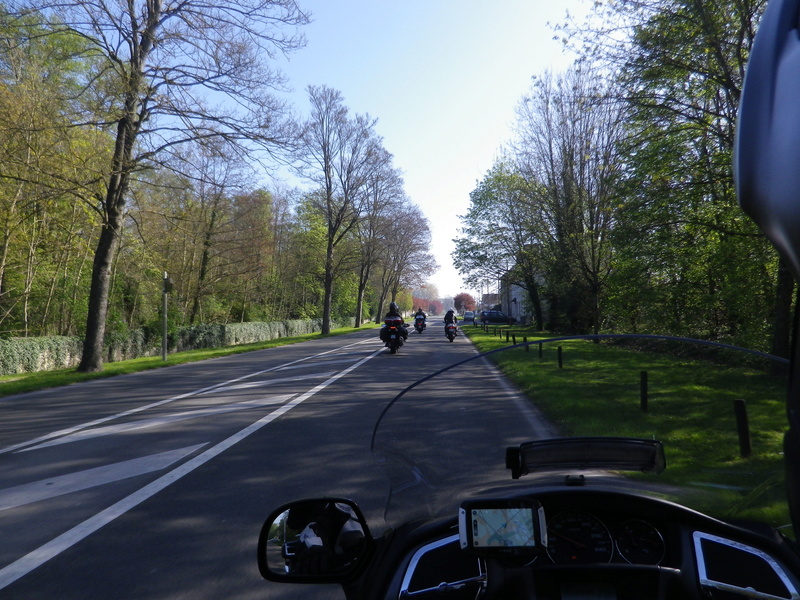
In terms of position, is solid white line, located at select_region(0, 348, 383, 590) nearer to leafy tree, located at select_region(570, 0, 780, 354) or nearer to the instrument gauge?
the instrument gauge

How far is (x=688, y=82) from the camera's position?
46.4 feet

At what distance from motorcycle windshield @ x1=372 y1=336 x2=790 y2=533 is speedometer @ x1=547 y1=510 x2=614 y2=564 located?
14 centimetres

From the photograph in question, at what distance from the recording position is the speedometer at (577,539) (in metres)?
2.06

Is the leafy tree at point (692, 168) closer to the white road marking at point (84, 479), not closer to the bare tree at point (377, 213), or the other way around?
the white road marking at point (84, 479)

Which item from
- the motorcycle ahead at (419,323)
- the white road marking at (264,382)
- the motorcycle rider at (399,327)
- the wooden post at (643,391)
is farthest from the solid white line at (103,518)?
the motorcycle ahead at (419,323)

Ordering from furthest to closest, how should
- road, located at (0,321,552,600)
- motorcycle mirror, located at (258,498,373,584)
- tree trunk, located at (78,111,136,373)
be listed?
tree trunk, located at (78,111,136,373), road, located at (0,321,552,600), motorcycle mirror, located at (258,498,373,584)

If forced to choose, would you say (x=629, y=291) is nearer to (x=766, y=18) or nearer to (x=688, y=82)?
(x=688, y=82)

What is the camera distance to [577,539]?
6.91 ft

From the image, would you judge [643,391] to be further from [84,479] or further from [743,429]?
[84,479]

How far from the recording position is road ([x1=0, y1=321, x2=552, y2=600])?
3824 millimetres

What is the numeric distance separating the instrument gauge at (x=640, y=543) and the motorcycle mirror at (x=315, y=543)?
85 cm

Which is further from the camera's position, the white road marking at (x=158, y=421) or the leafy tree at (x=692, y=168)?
the leafy tree at (x=692, y=168)

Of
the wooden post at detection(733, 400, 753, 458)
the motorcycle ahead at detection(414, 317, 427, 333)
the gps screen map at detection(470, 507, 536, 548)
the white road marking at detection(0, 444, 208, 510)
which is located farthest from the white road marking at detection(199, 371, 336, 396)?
the motorcycle ahead at detection(414, 317, 427, 333)

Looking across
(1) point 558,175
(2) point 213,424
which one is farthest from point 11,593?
(1) point 558,175
